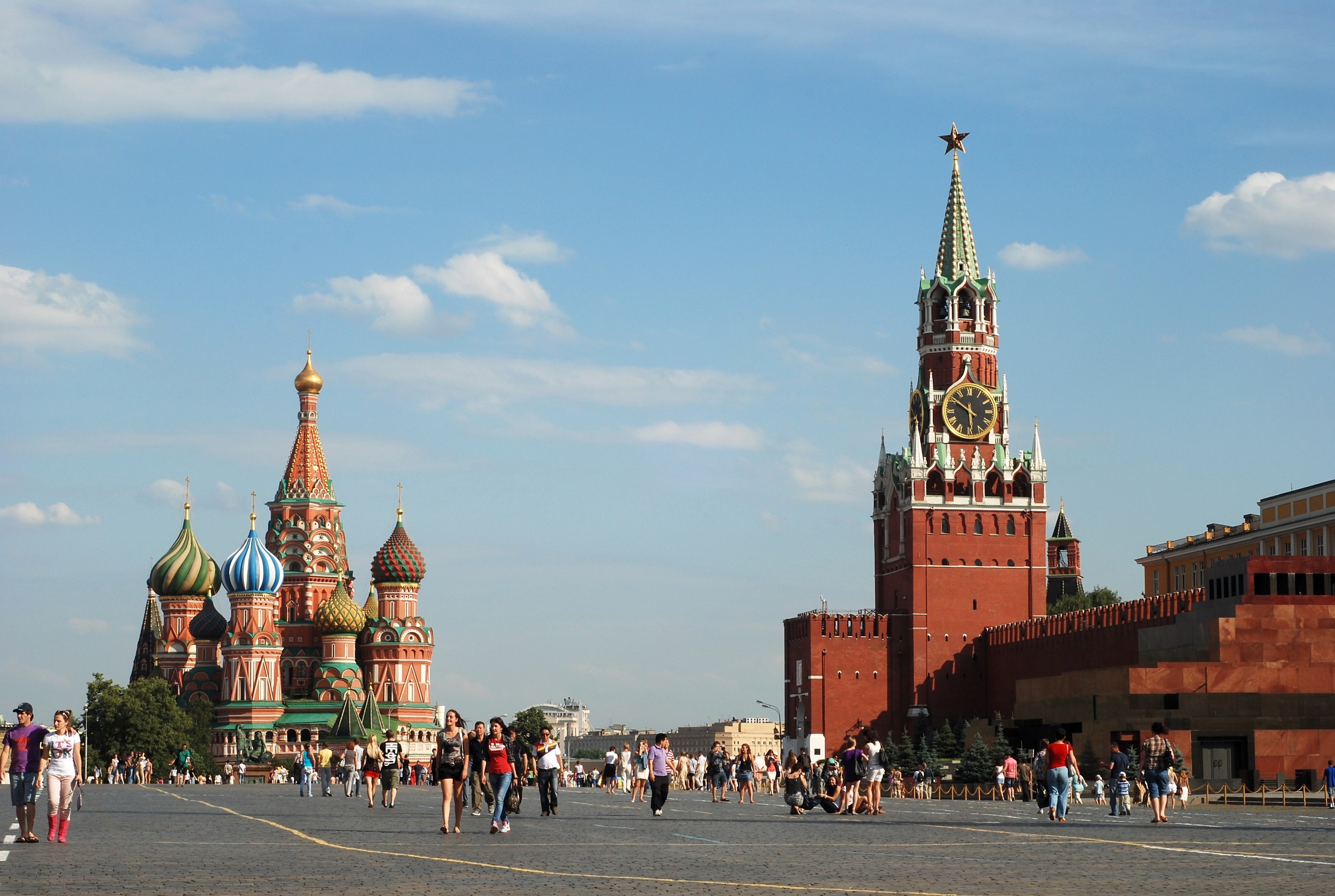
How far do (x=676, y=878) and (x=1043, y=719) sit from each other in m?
59.0

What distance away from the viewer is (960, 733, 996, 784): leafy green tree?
74688 millimetres

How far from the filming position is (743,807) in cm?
3497

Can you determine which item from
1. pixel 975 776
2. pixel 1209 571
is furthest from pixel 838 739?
pixel 1209 571

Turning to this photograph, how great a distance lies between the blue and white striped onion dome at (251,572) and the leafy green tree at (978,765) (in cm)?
5443

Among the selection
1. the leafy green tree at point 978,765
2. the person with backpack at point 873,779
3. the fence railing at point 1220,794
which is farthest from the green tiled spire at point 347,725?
the person with backpack at point 873,779

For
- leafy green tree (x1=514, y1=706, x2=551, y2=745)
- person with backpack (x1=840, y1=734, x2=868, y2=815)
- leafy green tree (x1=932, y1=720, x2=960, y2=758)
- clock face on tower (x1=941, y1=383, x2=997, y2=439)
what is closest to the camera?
person with backpack (x1=840, y1=734, x2=868, y2=815)

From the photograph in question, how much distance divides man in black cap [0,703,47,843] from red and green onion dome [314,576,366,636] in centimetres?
10315

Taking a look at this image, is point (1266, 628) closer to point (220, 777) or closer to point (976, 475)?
point (976, 475)

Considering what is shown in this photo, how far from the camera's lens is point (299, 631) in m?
125

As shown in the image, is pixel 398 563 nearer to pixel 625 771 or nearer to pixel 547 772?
pixel 625 771

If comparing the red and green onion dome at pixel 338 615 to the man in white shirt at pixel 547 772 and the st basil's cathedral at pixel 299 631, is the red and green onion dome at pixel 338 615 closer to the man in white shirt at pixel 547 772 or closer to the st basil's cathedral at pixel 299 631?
the st basil's cathedral at pixel 299 631

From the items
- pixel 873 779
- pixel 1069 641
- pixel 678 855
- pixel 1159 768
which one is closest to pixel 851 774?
pixel 873 779

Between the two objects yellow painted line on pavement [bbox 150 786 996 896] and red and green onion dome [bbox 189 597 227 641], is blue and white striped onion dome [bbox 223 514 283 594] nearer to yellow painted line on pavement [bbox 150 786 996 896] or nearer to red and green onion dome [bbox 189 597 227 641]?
red and green onion dome [bbox 189 597 227 641]

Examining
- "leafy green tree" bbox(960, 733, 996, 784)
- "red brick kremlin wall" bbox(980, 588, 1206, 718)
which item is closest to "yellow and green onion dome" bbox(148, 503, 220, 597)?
"red brick kremlin wall" bbox(980, 588, 1206, 718)
